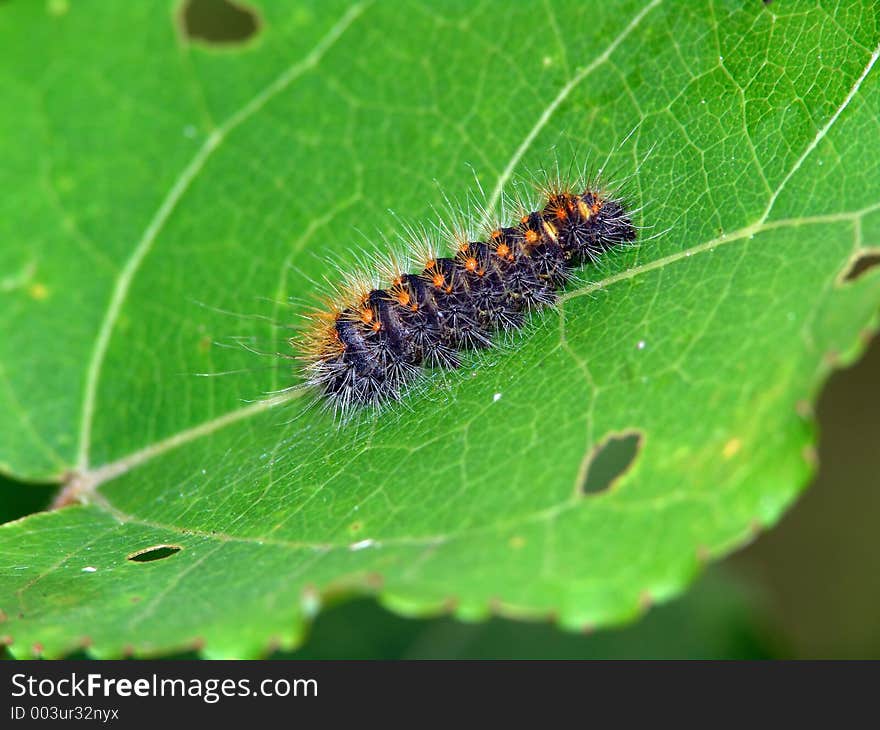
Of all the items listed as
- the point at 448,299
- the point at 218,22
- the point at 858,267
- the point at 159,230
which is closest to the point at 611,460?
the point at 858,267

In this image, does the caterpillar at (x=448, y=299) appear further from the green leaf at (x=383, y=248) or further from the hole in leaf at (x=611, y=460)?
the hole in leaf at (x=611, y=460)

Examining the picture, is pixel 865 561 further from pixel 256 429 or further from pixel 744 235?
pixel 256 429

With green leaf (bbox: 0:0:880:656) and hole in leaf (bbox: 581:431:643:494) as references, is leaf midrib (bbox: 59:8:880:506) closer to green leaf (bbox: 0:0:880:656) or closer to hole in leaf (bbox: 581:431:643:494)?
green leaf (bbox: 0:0:880:656)

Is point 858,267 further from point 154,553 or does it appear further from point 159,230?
point 159,230

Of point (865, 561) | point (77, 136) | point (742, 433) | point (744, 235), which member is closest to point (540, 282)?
point (744, 235)

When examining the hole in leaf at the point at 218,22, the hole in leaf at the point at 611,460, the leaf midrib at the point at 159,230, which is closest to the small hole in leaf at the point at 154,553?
the leaf midrib at the point at 159,230

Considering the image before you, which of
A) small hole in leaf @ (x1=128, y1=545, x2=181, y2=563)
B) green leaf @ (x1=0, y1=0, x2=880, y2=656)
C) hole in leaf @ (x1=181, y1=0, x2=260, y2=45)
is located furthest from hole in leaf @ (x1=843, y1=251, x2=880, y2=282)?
hole in leaf @ (x1=181, y1=0, x2=260, y2=45)
